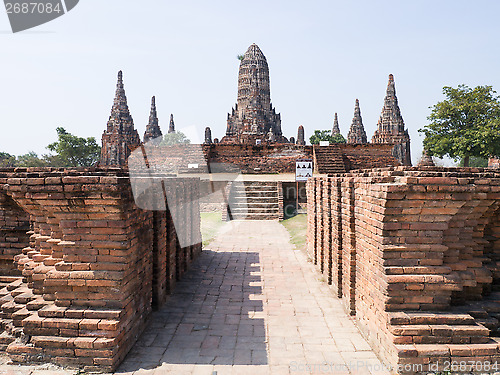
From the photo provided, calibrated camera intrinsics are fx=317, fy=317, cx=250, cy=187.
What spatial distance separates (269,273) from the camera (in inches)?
233

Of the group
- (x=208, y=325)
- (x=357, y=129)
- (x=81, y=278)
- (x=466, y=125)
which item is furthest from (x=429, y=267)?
(x=357, y=129)

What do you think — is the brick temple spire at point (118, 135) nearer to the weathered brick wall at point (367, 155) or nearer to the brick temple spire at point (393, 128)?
the weathered brick wall at point (367, 155)

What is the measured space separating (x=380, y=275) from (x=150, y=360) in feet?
7.70

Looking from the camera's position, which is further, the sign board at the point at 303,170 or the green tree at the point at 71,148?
the green tree at the point at 71,148

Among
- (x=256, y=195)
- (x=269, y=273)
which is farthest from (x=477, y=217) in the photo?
(x=256, y=195)

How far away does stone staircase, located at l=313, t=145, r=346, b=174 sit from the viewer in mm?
15945

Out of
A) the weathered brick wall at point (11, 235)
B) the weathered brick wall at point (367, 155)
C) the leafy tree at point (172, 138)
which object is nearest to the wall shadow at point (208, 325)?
the weathered brick wall at point (11, 235)

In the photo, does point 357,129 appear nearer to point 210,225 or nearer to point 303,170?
point 303,170

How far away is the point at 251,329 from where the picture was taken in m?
3.71

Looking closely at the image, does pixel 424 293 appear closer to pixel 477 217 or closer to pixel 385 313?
pixel 385 313

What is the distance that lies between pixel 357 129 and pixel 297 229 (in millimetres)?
30024

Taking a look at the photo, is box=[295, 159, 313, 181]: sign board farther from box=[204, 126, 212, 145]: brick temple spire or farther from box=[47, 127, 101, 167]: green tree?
box=[47, 127, 101, 167]: green tree

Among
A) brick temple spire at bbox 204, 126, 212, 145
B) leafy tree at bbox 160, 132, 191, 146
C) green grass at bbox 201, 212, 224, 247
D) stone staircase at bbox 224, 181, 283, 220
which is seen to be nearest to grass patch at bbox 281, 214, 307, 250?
stone staircase at bbox 224, 181, 283, 220

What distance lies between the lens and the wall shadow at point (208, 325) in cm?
309
